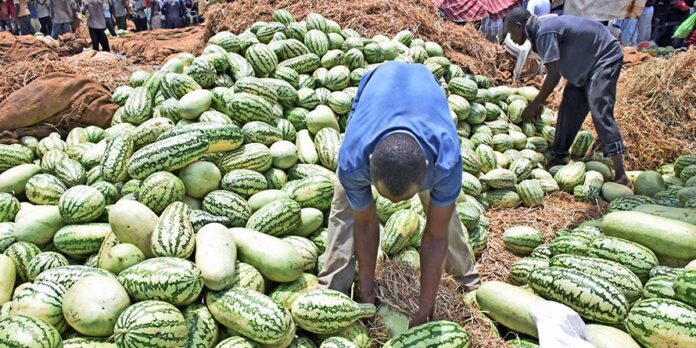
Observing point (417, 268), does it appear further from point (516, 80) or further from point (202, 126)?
point (516, 80)

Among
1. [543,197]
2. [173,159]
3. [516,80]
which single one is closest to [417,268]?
[173,159]

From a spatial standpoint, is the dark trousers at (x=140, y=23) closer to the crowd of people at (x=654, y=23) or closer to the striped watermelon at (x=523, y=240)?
the crowd of people at (x=654, y=23)

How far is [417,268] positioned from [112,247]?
190cm

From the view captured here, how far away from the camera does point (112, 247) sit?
9.43ft

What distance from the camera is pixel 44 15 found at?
15.0m

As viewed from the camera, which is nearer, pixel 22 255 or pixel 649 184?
pixel 22 255

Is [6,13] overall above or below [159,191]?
above

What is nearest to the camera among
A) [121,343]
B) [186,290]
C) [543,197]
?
[121,343]

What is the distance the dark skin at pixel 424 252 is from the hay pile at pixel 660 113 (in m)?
4.80

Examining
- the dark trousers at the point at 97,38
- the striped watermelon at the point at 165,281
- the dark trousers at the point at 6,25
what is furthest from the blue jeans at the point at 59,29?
the striped watermelon at the point at 165,281

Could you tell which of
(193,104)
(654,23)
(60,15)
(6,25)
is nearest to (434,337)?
(193,104)

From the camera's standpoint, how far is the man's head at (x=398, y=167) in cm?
199

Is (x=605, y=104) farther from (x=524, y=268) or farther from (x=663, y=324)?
(x=663, y=324)

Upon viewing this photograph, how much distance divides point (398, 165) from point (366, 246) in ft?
2.94
